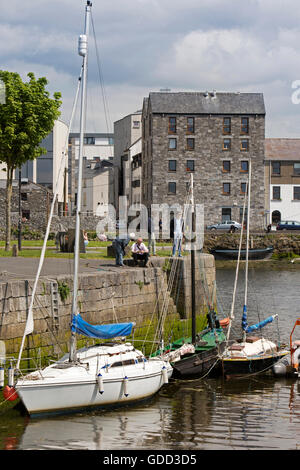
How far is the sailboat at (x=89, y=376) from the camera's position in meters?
14.6

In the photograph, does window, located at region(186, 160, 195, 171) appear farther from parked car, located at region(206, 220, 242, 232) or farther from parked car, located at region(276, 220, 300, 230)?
parked car, located at region(276, 220, 300, 230)

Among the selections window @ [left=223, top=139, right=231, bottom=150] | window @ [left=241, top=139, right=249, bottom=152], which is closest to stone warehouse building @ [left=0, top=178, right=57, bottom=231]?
window @ [left=223, top=139, right=231, bottom=150]

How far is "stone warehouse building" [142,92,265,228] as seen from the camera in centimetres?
7638

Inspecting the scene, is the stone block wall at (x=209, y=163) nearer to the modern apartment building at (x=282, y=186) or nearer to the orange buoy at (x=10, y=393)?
the modern apartment building at (x=282, y=186)

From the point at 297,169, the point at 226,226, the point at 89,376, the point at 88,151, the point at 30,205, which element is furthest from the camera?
the point at 88,151

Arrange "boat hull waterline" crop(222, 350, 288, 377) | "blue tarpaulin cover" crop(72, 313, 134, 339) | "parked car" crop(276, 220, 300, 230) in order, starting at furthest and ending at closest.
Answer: "parked car" crop(276, 220, 300, 230), "boat hull waterline" crop(222, 350, 288, 377), "blue tarpaulin cover" crop(72, 313, 134, 339)

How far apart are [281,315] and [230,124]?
156ft

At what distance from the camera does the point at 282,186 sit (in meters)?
81.9

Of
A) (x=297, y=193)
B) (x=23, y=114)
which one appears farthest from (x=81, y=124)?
(x=297, y=193)

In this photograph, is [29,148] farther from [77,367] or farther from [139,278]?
[77,367]

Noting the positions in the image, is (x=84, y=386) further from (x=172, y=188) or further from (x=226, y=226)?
(x=172, y=188)

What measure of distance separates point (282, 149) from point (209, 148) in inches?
495

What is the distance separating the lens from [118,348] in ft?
54.5

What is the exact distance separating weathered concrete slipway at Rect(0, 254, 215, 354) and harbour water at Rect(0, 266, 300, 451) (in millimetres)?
2786
